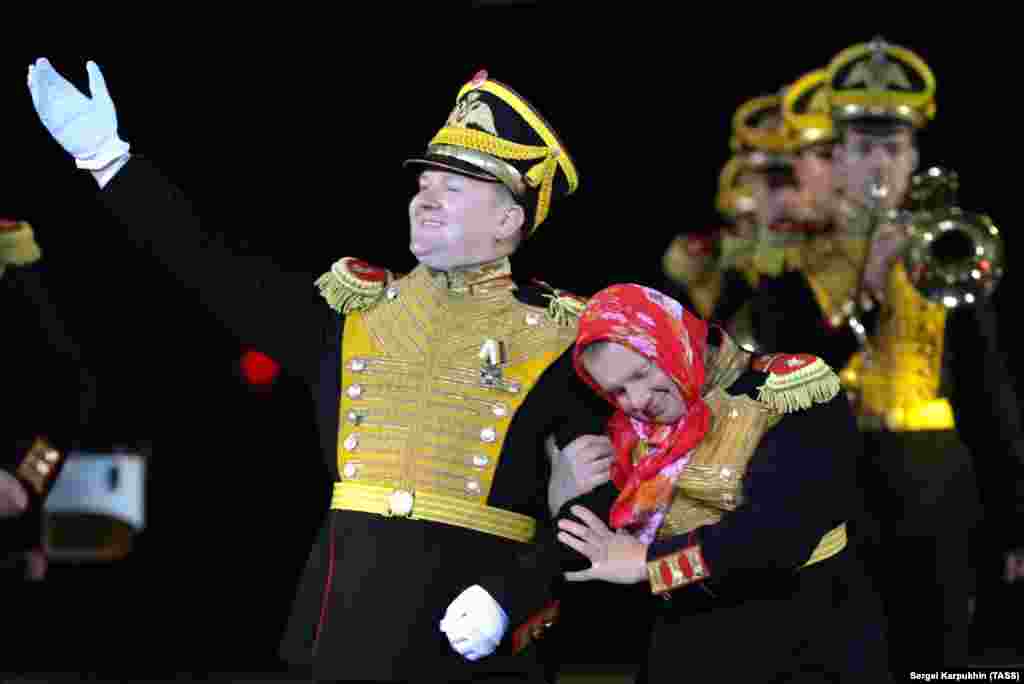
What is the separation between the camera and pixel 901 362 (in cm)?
687

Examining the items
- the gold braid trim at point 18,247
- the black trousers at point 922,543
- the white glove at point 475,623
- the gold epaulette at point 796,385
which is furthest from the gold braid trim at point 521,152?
the black trousers at point 922,543

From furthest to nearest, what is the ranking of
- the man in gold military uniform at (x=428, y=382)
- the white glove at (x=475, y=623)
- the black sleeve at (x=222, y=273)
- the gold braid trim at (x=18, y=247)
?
the gold braid trim at (x=18, y=247), the black sleeve at (x=222, y=273), the man in gold military uniform at (x=428, y=382), the white glove at (x=475, y=623)

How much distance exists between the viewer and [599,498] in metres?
4.59

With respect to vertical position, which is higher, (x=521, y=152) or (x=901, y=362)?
(x=901, y=362)

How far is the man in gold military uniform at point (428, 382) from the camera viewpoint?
4.50 m

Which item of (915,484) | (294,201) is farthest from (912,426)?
(294,201)

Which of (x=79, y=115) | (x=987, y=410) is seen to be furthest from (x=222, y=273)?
(x=987, y=410)

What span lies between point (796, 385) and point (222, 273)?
45.7 inches

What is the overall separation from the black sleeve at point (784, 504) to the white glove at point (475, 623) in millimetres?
317

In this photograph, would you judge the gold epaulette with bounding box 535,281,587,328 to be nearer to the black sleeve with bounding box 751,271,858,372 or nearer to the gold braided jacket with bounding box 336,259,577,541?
the gold braided jacket with bounding box 336,259,577,541

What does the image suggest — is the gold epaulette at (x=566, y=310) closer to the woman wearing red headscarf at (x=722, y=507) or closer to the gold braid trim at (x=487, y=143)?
the woman wearing red headscarf at (x=722, y=507)

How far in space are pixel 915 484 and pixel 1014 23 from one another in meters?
2.36

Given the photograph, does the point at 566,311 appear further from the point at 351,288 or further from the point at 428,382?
the point at 351,288

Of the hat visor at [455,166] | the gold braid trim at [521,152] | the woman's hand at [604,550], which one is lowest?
the woman's hand at [604,550]
